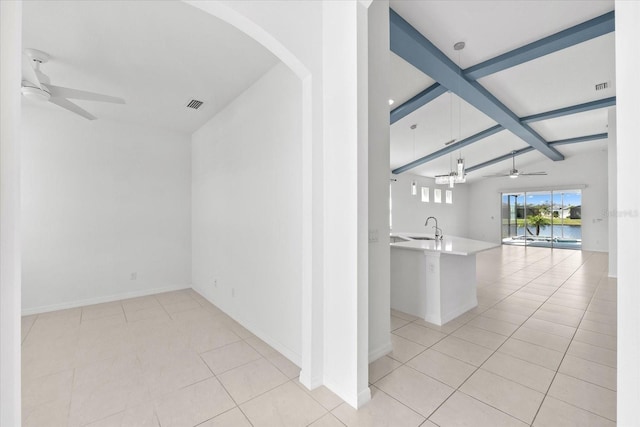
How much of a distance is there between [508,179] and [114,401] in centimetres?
1363

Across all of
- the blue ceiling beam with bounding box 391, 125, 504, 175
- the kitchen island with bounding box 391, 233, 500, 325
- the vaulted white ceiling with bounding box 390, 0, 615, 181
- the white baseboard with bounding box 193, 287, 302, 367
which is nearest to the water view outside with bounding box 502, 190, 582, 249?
the vaulted white ceiling with bounding box 390, 0, 615, 181

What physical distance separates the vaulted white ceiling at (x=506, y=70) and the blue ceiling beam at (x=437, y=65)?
0.29ft

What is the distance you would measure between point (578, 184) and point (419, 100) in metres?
8.92

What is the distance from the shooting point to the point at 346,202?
77.8 inches

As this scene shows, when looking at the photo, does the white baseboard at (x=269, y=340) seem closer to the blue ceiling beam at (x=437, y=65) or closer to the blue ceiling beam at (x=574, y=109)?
the blue ceiling beam at (x=437, y=65)

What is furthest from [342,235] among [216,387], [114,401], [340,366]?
[114,401]

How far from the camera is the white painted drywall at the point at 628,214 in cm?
92

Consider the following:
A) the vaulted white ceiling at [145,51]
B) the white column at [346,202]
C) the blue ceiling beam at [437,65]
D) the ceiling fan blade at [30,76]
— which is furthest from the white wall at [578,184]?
the ceiling fan blade at [30,76]

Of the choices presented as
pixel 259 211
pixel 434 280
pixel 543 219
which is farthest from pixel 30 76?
pixel 543 219

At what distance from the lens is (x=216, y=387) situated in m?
2.16

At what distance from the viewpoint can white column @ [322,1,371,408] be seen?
1914 mm

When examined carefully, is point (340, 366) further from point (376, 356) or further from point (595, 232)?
point (595, 232)

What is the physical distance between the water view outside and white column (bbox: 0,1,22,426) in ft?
44.7

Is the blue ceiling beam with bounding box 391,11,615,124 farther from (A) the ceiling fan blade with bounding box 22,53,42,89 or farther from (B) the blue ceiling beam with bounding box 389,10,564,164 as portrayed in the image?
(A) the ceiling fan blade with bounding box 22,53,42,89
